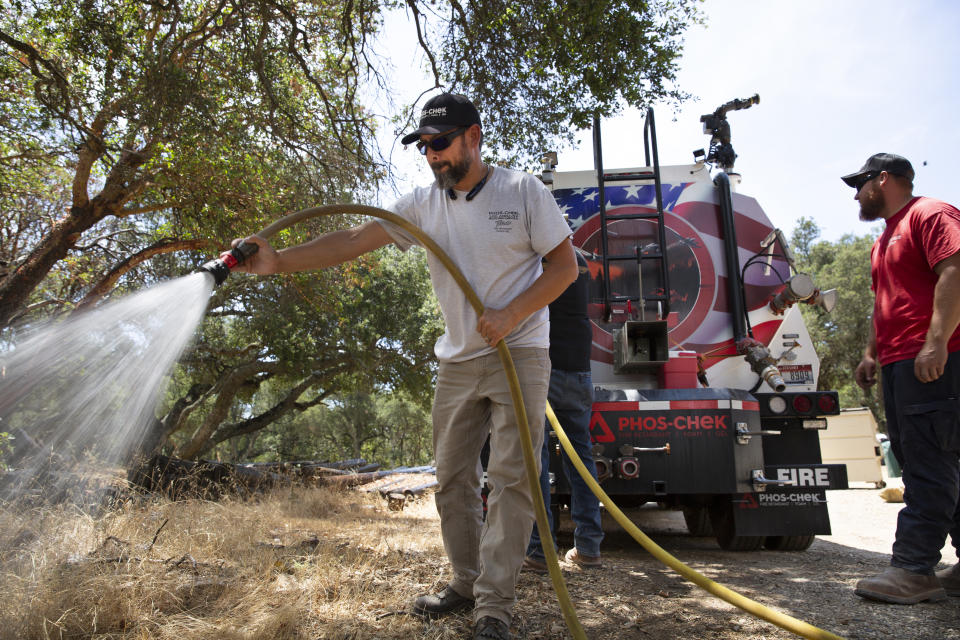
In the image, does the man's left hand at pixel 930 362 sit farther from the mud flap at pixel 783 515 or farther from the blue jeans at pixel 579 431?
the mud flap at pixel 783 515

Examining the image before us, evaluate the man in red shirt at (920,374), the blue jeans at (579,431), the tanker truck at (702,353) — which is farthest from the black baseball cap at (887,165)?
the blue jeans at (579,431)

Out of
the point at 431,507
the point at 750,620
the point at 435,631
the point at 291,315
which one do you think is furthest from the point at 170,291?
the point at 291,315

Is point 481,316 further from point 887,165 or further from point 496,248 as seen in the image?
point 887,165

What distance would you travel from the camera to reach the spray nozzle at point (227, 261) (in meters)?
2.81

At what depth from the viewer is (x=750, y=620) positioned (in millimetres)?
3125

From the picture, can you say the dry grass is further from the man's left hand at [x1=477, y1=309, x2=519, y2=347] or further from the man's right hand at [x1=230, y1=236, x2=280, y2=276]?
the man's right hand at [x1=230, y1=236, x2=280, y2=276]

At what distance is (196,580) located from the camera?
3105mm

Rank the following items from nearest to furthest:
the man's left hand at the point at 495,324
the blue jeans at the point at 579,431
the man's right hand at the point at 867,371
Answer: the man's left hand at the point at 495,324
the man's right hand at the point at 867,371
the blue jeans at the point at 579,431

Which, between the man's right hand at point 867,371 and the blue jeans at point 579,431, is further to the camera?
the blue jeans at point 579,431

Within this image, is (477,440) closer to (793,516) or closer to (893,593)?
(893,593)

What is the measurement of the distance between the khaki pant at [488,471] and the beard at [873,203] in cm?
231

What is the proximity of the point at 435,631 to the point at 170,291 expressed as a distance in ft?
7.54

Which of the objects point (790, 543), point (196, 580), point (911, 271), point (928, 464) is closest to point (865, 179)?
point (911, 271)

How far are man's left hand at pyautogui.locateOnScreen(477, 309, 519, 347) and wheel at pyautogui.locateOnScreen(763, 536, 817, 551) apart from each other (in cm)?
404
